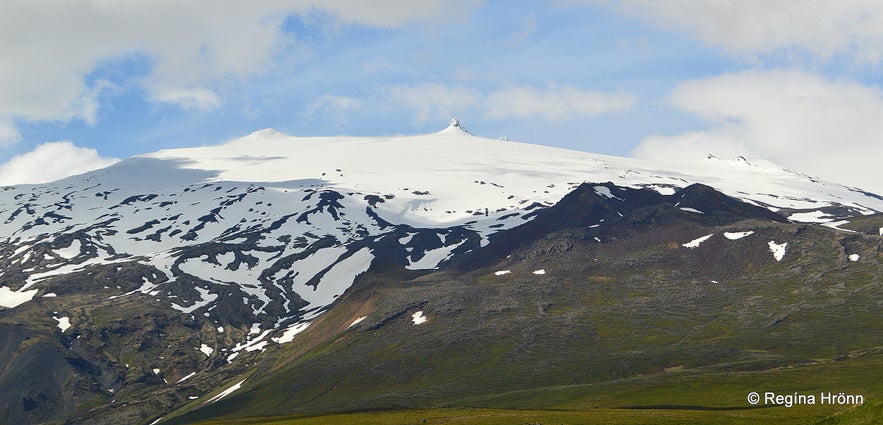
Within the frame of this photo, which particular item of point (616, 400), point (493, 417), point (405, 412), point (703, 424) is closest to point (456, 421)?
point (493, 417)

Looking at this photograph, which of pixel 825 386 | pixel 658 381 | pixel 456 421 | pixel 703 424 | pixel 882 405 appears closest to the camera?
pixel 882 405

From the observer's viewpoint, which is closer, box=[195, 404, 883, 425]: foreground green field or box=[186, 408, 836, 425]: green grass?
box=[195, 404, 883, 425]: foreground green field

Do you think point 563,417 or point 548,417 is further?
point 548,417

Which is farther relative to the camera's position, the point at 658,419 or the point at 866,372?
the point at 866,372

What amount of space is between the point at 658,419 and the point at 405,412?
46159 millimetres

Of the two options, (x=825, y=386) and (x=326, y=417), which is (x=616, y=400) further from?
(x=326, y=417)

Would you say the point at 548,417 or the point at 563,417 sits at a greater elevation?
the point at 548,417

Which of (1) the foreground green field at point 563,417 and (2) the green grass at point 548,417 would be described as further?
(2) the green grass at point 548,417

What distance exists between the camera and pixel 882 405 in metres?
79.6

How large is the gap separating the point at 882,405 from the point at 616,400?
320ft

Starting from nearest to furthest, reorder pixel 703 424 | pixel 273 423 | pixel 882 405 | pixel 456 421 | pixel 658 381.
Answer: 1. pixel 882 405
2. pixel 703 424
3. pixel 456 421
4. pixel 273 423
5. pixel 658 381

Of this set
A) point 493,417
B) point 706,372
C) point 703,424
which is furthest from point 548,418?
point 706,372

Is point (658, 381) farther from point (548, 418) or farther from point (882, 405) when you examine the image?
point (882, 405)

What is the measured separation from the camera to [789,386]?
→ 566ft
